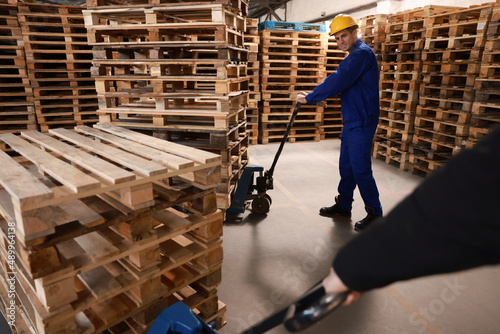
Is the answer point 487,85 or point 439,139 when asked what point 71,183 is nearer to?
point 487,85

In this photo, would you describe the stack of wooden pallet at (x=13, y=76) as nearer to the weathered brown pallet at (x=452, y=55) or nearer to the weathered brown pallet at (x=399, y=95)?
the weathered brown pallet at (x=399, y=95)

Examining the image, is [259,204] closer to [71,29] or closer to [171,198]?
[171,198]

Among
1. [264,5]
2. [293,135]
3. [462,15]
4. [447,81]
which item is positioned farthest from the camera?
[264,5]

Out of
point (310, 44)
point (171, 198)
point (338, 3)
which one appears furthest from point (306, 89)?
point (171, 198)

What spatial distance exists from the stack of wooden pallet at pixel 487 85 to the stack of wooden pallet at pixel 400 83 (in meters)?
1.49

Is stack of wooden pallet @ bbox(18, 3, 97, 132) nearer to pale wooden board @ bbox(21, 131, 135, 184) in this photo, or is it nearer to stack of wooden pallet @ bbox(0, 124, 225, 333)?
pale wooden board @ bbox(21, 131, 135, 184)

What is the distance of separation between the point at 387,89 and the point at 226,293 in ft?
21.3

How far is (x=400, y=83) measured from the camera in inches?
291

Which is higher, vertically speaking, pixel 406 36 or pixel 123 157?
pixel 406 36

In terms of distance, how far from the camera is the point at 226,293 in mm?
3113

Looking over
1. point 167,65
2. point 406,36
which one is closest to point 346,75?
point 167,65

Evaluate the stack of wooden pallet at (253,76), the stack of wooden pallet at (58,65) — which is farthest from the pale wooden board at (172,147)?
the stack of wooden pallet at (253,76)

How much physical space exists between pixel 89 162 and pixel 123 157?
225mm

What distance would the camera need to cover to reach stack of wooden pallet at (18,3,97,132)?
6.56m
